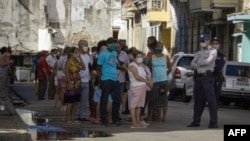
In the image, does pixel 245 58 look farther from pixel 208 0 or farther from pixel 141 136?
pixel 141 136

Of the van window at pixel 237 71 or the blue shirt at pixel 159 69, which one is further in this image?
the van window at pixel 237 71

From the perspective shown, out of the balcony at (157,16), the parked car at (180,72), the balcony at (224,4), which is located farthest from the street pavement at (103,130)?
the balcony at (157,16)

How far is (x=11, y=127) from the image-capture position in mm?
16438

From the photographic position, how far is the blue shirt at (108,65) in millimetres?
17828

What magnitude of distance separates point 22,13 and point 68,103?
1997 inches

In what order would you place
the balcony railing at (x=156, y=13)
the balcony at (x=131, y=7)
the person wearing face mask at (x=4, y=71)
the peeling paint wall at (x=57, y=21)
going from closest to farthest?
the person wearing face mask at (x=4, y=71)
the balcony railing at (x=156, y=13)
the peeling paint wall at (x=57, y=21)
the balcony at (x=131, y=7)

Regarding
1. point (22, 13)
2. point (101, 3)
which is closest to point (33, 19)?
point (22, 13)

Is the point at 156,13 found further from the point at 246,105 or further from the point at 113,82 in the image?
the point at 113,82

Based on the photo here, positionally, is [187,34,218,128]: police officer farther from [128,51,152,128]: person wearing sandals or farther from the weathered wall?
the weathered wall

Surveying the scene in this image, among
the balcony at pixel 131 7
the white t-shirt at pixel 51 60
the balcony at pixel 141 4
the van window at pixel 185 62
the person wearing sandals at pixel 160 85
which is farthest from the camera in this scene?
the balcony at pixel 131 7

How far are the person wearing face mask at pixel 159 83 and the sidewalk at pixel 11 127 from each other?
10.7ft

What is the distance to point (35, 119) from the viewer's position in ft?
65.0

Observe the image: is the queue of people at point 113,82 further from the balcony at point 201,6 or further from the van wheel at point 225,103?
the balcony at point 201,6

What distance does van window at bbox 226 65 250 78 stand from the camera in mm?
29219
